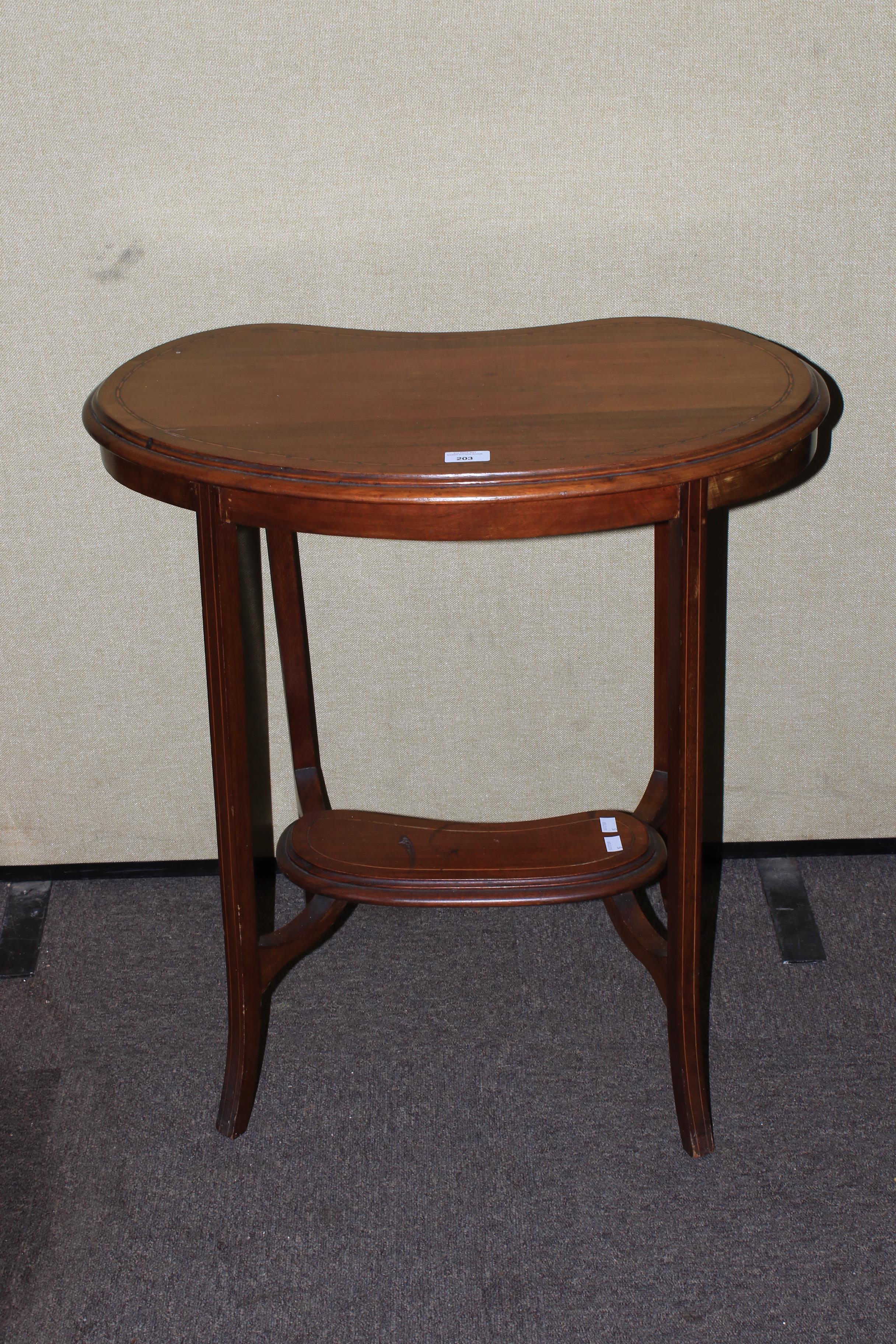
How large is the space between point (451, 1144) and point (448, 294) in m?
1.31

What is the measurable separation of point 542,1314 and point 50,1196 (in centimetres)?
72

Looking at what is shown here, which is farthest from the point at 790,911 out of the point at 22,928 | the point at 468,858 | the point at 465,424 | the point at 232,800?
the point at 22,928

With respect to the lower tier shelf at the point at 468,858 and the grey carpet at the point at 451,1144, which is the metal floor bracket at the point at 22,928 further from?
the lower tier shelf at the point at 468,858

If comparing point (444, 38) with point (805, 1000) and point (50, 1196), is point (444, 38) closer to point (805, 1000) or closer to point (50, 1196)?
point (805, 1000)

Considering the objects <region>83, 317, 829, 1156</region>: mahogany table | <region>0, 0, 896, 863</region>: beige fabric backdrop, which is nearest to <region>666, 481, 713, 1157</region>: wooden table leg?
<region>83, 317, 829, 1156</region>: mahogany table

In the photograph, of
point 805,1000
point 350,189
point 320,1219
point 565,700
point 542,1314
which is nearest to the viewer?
point 542,1314

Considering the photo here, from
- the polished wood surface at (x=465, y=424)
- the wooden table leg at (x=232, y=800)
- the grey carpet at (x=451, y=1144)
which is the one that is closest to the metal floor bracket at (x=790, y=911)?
the grey carpet at (x=451, y=1144)

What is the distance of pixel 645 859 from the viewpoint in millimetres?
1851

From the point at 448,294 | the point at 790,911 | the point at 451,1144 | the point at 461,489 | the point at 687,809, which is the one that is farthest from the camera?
the point at 790,911

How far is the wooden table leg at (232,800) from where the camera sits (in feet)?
5.11

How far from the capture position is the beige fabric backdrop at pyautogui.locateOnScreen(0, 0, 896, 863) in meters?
1.84

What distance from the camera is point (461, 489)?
136cm

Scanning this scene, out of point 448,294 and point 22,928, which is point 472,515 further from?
point 22,928

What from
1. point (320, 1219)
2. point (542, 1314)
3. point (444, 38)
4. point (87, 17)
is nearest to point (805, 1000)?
point (542, 1314)
